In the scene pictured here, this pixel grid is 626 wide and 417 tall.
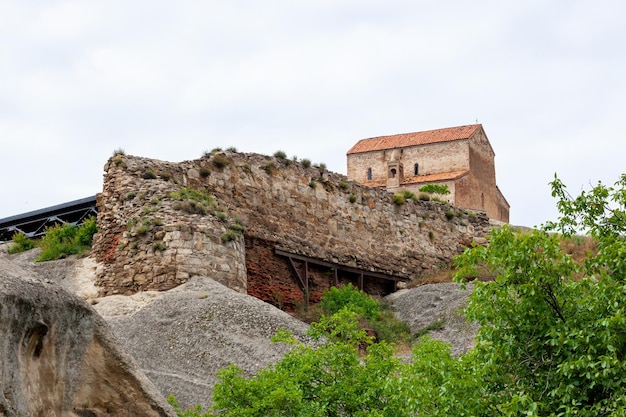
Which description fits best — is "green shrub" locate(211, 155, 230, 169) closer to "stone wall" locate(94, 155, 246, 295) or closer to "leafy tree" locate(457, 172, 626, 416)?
"stone wall" locate(94, 155, 246, 295)

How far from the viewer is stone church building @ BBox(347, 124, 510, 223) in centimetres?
6569

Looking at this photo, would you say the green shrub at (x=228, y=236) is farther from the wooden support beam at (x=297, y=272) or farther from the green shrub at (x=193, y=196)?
the wooden support beam at (x=297, y=272)

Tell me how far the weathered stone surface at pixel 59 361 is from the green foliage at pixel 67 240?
58.6ft

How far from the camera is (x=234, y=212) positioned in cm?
2869

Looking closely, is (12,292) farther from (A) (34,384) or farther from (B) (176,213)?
(B) (176,213)

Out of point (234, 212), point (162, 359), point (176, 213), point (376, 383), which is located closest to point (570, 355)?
point (376, 383)

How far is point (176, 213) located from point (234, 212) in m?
3.36

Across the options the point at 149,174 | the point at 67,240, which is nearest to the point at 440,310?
the point at 149,174

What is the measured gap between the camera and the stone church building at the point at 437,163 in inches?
2586

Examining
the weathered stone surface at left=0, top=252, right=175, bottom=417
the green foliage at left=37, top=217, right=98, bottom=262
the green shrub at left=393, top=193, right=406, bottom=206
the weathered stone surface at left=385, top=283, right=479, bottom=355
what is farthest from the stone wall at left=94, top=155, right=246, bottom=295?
the weathered stone surface at left=0, top=252, right=175, bottom=417

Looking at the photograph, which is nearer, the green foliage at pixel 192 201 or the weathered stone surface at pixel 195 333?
the weathered stone surface at pixel 195 333

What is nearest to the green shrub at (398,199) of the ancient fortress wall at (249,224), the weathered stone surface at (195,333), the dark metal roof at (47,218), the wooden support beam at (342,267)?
the ancient fortress wall at (249,224)

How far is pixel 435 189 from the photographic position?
6044 cm

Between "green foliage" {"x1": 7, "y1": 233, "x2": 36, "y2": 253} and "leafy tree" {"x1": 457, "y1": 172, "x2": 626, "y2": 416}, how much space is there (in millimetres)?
17926
